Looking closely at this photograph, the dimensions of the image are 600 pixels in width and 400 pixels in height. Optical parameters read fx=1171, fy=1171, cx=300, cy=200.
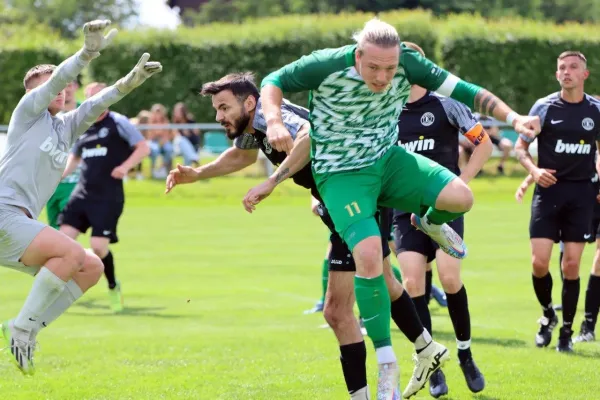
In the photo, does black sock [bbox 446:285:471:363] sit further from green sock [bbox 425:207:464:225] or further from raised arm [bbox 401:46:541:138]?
raised arm [bbox 401:46:541:138]

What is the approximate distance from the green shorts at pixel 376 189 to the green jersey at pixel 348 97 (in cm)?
8

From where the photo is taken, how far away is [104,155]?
13.7 metres

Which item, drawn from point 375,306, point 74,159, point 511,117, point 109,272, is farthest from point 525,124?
point 74,159

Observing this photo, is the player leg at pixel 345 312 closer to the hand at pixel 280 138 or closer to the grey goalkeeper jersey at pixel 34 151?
the hand at pixel 280 138

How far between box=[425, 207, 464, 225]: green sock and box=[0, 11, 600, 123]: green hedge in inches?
1133

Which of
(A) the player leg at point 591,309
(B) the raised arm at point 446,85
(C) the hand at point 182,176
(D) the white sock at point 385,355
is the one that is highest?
(B) the raised arm at point 446,85

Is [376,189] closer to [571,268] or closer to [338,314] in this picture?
[338,314]

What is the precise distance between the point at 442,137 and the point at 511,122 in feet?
6.62

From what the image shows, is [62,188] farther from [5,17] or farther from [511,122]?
[5,17]

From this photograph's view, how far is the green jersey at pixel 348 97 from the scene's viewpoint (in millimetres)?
7105

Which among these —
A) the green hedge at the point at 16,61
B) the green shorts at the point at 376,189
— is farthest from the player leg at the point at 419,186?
the green hedge at the point at 16,61

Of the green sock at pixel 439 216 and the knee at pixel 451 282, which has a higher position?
the green sock at pixel 439 216

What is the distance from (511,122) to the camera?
7.01 m

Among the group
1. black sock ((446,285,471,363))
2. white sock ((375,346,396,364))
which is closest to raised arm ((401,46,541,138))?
white sock ((375,346,396,364))
